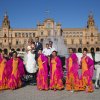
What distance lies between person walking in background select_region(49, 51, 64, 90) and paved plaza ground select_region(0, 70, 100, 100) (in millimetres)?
294

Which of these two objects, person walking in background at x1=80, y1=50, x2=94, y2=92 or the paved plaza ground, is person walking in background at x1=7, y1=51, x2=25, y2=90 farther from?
person walking in background at x1=80, y1=50, x2=94, y2=92

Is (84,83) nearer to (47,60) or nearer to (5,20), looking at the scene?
(47,60)

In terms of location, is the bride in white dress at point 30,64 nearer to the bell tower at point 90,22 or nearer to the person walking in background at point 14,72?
the person walking in background at point 14,72

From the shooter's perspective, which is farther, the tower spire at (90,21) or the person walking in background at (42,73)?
the tower spire at (90,21)

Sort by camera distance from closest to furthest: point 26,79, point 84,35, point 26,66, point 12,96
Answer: point 12,96 → point 26,66 → point 26,79 → point 84,35

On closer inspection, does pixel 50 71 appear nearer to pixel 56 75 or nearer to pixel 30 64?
pixel 56 75

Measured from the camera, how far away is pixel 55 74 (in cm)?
909

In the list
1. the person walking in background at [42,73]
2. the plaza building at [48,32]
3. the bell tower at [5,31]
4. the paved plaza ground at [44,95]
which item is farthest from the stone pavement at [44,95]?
the bell tower at [5,31]

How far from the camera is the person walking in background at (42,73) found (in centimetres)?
908

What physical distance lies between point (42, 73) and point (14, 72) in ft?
3.16

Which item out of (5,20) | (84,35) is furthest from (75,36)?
(5,20)

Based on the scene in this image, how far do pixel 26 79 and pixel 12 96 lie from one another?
3530 mm

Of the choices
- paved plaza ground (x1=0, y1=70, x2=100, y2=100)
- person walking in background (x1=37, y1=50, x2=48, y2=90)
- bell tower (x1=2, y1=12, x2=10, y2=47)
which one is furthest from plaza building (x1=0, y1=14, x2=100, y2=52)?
paved plaza ground (x1=0, y1=70, x2=100, y2=100)

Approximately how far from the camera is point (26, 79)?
11.3m
